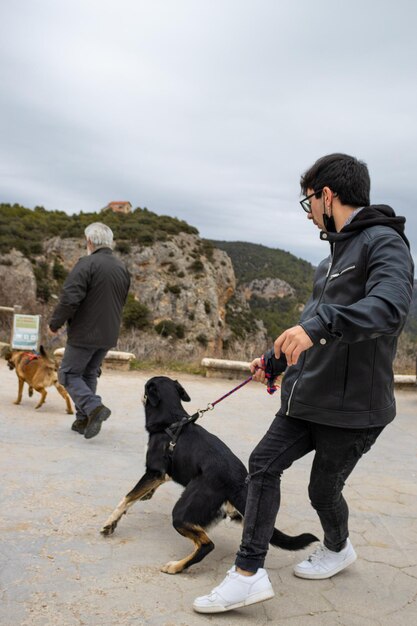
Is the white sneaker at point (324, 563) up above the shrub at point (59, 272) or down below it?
below

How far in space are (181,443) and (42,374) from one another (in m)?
3.75

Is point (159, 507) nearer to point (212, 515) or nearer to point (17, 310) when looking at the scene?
point (212, 515)

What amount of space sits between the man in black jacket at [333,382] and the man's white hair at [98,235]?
138 inches

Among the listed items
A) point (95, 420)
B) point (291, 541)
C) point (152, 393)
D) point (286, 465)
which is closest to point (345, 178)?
point (286, 465)

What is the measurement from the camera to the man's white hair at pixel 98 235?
5.85m

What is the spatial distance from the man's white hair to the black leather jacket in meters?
3.63

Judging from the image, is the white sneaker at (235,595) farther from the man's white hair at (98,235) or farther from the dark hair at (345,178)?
the man's white hair at (98,235)

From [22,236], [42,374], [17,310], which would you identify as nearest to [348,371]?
[42,374]

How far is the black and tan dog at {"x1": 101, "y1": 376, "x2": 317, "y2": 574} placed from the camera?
115 inches

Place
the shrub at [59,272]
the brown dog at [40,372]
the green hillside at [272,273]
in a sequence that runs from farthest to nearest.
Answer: the green hillside at [272,273] < the shrub at [59,272] < the brown dog at [40,372]

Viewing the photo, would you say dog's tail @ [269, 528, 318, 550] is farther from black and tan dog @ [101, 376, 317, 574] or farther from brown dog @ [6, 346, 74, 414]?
brown dog @ [6, 346, 74, 414]

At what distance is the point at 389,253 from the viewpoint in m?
2.30

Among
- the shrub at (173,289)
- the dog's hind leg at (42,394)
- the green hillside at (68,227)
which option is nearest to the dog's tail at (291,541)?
the dog's hind leg at (42,394)

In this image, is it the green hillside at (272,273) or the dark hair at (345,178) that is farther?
the green hillside at (272,273)
